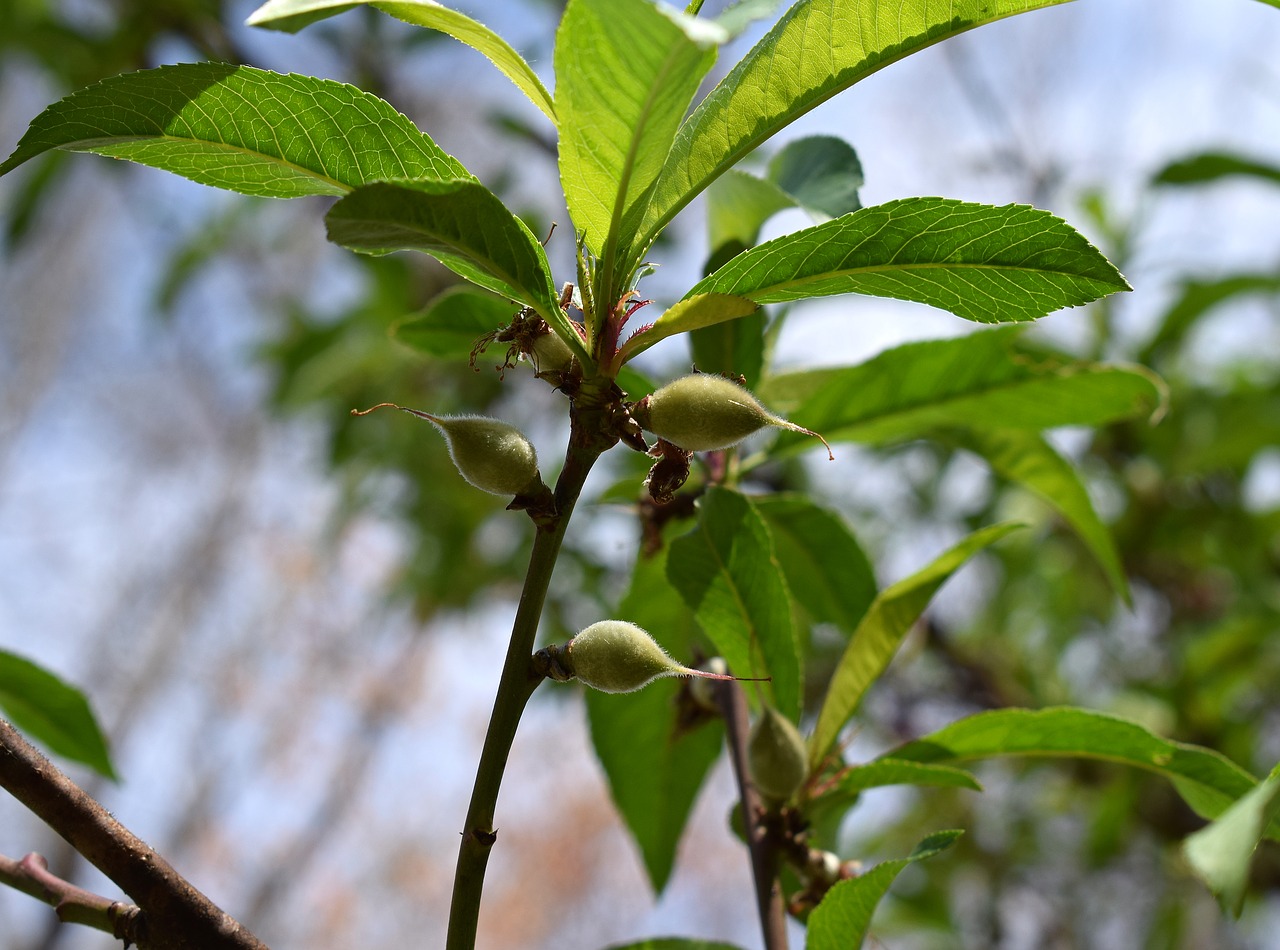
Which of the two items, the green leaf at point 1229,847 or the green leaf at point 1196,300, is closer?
the green leaf at point 1229,847

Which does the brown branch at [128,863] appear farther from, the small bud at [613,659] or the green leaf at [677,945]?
the green leaf at [677,945]

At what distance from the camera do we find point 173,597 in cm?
918

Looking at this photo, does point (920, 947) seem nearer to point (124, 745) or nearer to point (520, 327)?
point (520, 327)

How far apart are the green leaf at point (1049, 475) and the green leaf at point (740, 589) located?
48 centimetres

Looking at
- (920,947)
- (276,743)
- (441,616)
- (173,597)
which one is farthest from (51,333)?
(920,947)

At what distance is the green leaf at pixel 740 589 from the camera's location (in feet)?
2.91

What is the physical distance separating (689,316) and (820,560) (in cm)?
55

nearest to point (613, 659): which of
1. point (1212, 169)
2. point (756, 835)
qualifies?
point (756, 835)

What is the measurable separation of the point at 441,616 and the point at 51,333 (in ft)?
29.7

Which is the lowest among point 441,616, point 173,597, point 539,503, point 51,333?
point 539,503

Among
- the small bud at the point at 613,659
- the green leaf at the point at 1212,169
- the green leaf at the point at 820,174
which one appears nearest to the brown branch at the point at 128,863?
the small bud at the point at 613,659

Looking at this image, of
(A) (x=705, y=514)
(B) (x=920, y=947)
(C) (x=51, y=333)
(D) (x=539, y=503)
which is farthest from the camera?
(C) (x=51, y=333)

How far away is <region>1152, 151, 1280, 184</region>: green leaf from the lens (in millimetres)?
2041

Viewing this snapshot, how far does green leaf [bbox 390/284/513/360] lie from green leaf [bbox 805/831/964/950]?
62 cm
